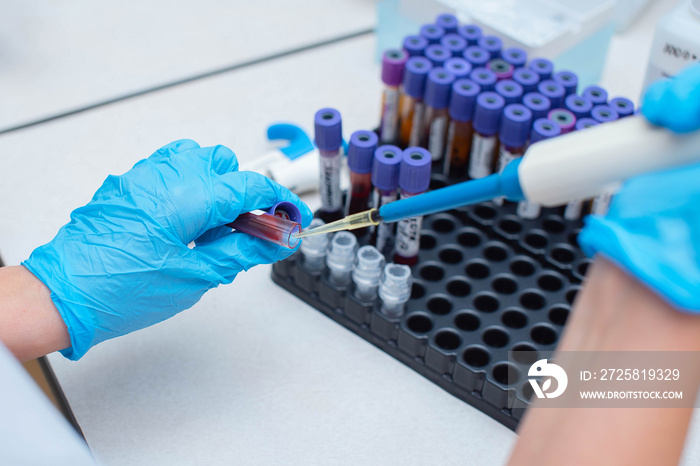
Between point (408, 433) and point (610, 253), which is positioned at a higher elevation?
point (610, 253)

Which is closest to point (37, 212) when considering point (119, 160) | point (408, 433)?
point (119, 160)

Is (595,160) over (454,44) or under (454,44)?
over

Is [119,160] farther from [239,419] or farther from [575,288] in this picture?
[575,288]

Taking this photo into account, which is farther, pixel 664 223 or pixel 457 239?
pixel 457 239

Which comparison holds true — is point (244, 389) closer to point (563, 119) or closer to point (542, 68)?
point (563, 119)

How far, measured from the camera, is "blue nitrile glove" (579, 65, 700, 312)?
1.48 ft

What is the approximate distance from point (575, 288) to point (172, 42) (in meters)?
1.13

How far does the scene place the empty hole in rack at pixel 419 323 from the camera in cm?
92

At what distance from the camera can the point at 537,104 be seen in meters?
1.03

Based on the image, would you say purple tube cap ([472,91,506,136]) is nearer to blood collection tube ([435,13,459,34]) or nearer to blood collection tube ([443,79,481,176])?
blood collection tube ([443,79,481,176])

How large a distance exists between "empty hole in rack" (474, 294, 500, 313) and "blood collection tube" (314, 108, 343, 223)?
0.27m

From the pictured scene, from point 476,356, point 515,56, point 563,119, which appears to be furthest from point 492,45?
point 476,356

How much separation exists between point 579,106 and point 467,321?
0.42 m

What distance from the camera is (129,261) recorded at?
764 millimetres
